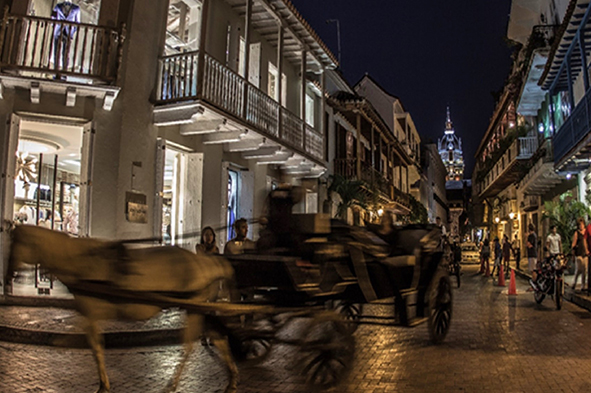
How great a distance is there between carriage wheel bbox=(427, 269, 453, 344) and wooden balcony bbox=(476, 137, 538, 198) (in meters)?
21.5

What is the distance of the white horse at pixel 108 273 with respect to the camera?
141 inches

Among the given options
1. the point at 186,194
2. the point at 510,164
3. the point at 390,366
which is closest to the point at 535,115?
the point at 510,164

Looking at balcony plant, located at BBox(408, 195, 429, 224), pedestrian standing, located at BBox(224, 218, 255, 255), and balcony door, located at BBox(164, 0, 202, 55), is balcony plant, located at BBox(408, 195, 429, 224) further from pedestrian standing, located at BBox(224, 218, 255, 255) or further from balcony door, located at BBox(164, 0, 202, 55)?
pedestrian standing, located at BBox(224, 218, 255, 255)

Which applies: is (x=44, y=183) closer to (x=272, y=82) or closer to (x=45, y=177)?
(x=45, y=177)

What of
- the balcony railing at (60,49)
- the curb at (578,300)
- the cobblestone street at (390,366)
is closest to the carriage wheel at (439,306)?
the cobblestone street at (390,366)

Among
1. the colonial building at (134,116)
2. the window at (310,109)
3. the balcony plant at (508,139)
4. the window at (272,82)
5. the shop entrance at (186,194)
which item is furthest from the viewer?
the balcony plant at (508,139)

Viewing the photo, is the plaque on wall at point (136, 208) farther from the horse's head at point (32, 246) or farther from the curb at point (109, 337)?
the horse's head at point (32, 246)

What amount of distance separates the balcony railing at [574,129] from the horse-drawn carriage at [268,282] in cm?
1057

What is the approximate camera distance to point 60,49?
9.40m

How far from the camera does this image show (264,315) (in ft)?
14.9

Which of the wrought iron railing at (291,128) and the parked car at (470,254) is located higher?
the wrought iron railing at (291,128)

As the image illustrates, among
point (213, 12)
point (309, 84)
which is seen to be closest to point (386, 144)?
point (309, 84)

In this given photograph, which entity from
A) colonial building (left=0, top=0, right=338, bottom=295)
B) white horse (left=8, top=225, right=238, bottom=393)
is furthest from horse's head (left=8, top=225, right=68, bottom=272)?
colonial building (left=0, top=0, right=338, bottom=295)

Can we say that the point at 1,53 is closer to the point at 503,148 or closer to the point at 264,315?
the point at 264,315
